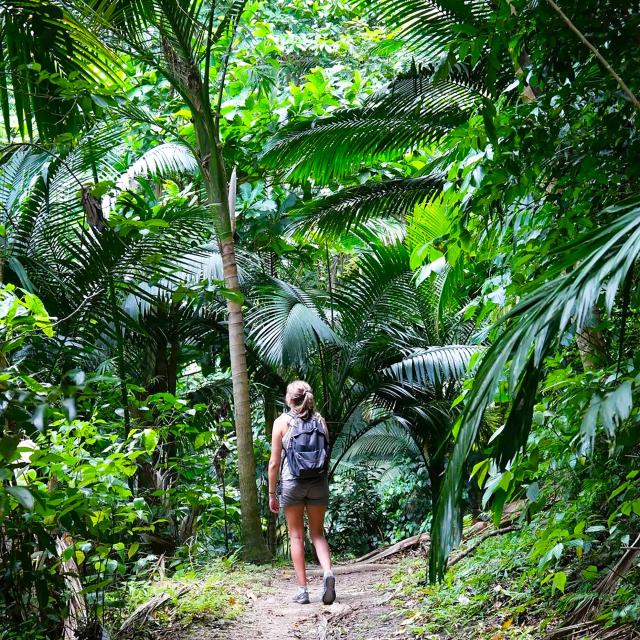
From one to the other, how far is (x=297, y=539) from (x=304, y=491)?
33cm

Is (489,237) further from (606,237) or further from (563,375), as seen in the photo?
(606,237)

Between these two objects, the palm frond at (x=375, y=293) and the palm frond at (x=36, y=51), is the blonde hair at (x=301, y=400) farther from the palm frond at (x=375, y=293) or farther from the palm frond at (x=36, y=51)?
the palm frond at (x=375, y=293)

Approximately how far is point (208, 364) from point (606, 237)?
24.9ft

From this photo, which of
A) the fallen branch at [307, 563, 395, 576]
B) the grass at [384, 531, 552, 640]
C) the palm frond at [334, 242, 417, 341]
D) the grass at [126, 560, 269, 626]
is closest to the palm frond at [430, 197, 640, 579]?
the grass at [384, 531, 552, 640]

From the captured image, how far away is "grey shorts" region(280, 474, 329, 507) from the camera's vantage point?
207 inches

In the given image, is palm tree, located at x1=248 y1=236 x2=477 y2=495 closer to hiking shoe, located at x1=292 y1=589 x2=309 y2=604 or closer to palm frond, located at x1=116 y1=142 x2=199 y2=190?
palm frond, located at x1=116 y1=142 x2=199 y2=190

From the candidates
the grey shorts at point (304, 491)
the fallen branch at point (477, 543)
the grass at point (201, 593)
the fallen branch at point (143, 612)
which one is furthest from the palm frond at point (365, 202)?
the fallen branch at point (143, 612)

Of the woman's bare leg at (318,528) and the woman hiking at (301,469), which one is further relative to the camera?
the woman's bare leg at (318,528)

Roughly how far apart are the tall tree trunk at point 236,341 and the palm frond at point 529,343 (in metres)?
4.81

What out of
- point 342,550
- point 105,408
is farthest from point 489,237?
point 342,550

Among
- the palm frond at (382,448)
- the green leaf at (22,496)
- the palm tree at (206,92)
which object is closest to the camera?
the green leaf at (22,496)

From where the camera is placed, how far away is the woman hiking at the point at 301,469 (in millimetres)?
5203

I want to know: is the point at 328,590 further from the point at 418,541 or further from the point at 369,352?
the point at 369,352

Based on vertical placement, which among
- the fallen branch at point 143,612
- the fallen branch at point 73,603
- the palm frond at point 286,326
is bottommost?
the fallen branch at point 143,612
